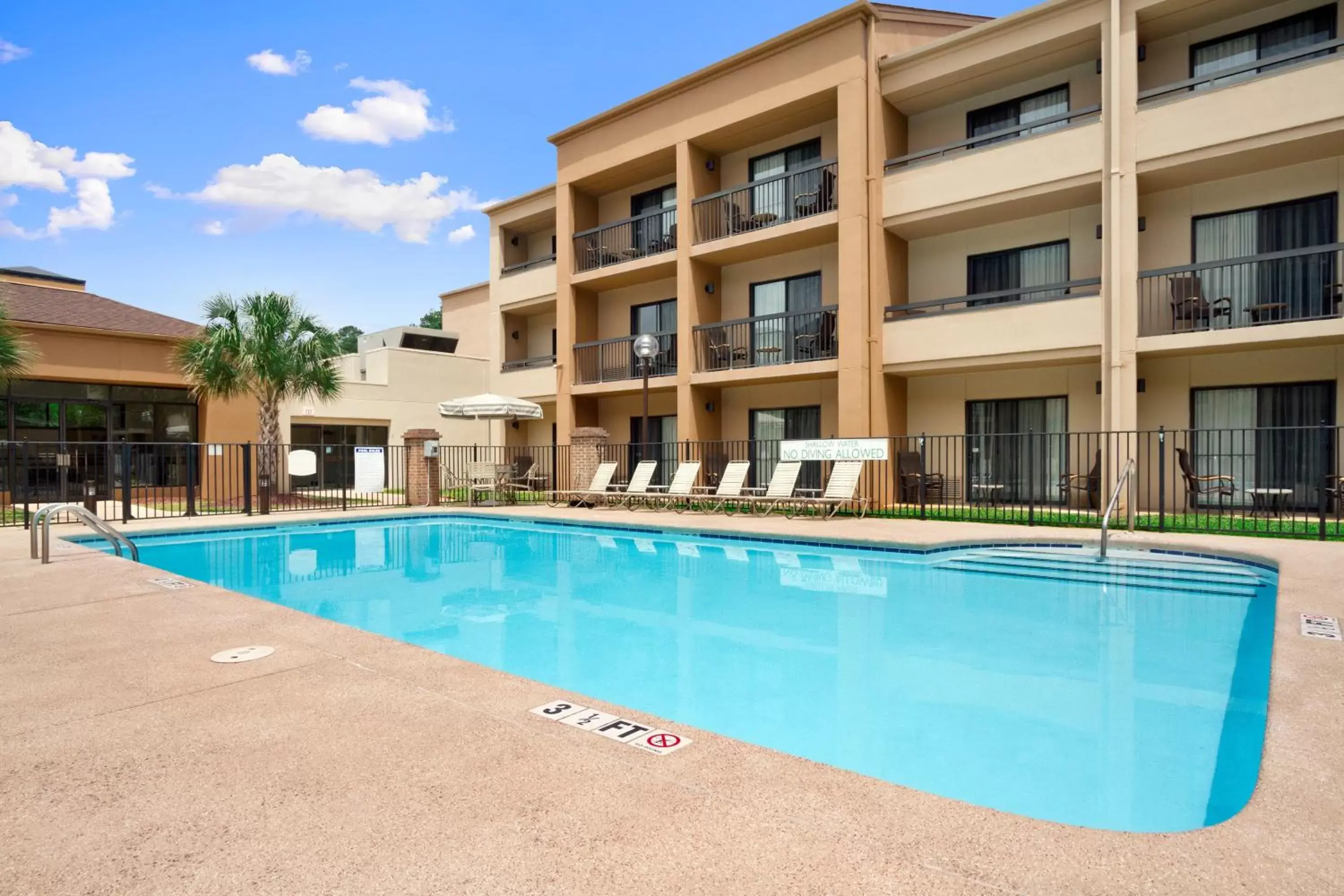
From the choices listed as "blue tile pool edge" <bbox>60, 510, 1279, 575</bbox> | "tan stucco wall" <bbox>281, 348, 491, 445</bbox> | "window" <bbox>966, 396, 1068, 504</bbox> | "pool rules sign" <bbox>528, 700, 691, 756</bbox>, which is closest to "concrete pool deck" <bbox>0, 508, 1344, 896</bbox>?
"pool rules sign" <bbox>528, 700, 691, 756</bbox>

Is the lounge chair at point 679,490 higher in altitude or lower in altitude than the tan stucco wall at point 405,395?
lower

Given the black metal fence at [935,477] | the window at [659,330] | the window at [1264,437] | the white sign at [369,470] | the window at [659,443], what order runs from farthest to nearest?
the window at [659,443]
the window at [659,330]
the white sign at [369,470]
the window at [1264,437]
the black metal fence at [935,477]

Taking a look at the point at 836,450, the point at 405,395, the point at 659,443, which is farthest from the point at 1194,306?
the point at 405,395

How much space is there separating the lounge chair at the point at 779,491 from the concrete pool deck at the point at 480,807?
968 centimetres

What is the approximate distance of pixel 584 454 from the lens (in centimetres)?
1720

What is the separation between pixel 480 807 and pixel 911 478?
44.4 ft

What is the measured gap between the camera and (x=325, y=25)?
13398 millimetres

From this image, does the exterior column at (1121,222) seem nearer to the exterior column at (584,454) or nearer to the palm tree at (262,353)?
the exterior column at (584,454)

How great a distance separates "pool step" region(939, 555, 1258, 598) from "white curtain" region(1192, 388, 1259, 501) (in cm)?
604

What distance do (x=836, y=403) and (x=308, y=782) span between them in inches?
602

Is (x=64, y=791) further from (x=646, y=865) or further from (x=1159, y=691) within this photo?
(x=1159, y=691)

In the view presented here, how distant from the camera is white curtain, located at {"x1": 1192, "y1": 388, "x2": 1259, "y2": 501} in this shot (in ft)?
42.7

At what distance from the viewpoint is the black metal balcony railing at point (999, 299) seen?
13578 mm

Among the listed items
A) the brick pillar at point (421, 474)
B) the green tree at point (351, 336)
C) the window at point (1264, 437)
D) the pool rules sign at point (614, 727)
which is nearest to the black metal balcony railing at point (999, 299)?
the window at point (1264, 437)
